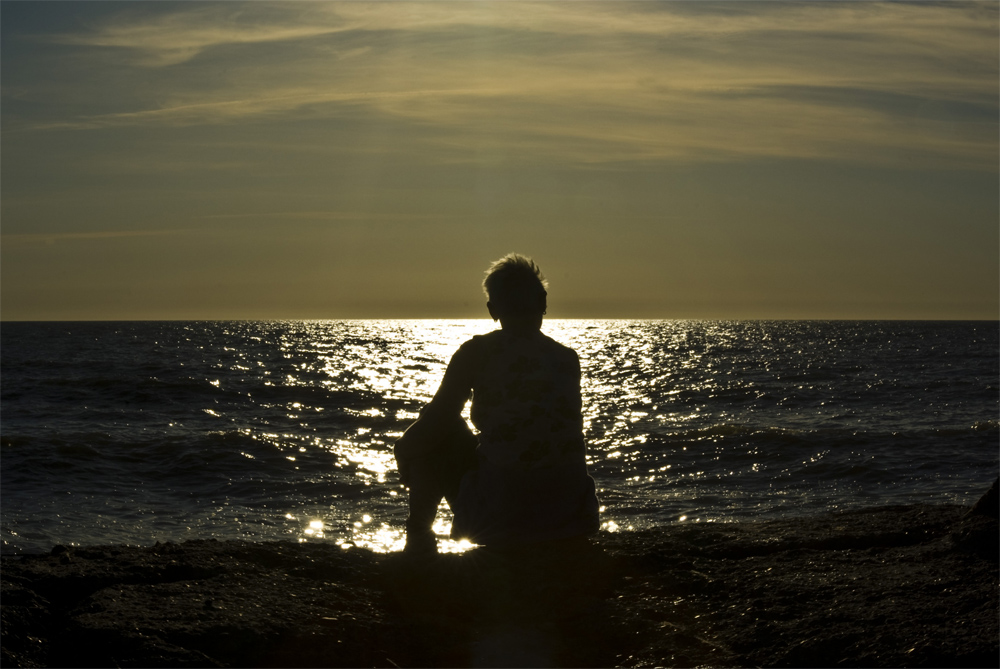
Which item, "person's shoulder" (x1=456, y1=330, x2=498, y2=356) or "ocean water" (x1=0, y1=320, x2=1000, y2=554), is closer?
"person's shoulder" (x1=456, y1=330, x2=498, y2=356)

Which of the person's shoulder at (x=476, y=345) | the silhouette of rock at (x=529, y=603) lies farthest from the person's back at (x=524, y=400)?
the silhouette of rock at (x=529, y=603)

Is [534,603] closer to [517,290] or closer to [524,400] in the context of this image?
[524,400]

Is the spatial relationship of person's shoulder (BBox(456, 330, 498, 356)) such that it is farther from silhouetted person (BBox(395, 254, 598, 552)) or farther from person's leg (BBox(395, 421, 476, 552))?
person's leg (BBox(395, 421, 476, 552))

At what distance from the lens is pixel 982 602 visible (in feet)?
9.87

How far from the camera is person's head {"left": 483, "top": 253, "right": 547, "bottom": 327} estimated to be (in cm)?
411

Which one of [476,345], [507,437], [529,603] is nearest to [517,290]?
[476,345]

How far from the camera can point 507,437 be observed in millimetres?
4082

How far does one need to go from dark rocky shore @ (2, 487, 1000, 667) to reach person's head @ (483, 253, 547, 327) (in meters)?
1.07

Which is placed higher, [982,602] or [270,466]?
[982,602]

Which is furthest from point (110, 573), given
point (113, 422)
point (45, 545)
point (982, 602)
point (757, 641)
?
point (113, 422)

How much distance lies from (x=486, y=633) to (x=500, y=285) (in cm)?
156

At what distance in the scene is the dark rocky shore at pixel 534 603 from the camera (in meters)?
2.91

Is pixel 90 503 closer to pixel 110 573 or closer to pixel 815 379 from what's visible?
pixel 110 573

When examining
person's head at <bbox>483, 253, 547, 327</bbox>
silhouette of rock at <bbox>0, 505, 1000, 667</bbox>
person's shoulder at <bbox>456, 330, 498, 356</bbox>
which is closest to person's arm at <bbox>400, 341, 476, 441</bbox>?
person's shoulder at <bbox>456, 330, 498, 356</bbox>
